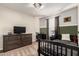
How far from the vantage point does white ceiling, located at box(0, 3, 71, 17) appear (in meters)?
1.78

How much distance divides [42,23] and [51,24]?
0.63 ft

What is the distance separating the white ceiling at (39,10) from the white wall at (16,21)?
0.31ft

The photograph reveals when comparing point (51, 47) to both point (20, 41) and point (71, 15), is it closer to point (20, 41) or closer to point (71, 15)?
point (20, 41)

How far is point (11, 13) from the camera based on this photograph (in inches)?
74.9

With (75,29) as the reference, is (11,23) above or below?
above

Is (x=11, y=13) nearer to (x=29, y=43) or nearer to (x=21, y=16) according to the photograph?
(x=21, y=16)

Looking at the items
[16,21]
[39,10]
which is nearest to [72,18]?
[39,10]

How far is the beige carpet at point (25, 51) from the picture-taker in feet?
5.99

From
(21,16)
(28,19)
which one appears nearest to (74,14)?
(28,19)

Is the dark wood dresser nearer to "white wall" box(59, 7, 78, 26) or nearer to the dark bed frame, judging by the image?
the dark bed frame

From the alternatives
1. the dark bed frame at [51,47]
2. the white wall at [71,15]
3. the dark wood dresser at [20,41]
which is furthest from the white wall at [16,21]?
the white wall at [71,15]

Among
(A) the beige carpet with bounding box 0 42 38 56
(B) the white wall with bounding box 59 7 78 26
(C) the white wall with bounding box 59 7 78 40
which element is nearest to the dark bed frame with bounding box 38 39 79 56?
(A) the beige carpet with bounding box 0 42 38 56

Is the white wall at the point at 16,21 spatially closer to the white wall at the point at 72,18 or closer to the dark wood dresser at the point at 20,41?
the dark wood dresser at the point at 20,41

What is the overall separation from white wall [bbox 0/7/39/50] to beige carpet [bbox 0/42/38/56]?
0.63 ft
